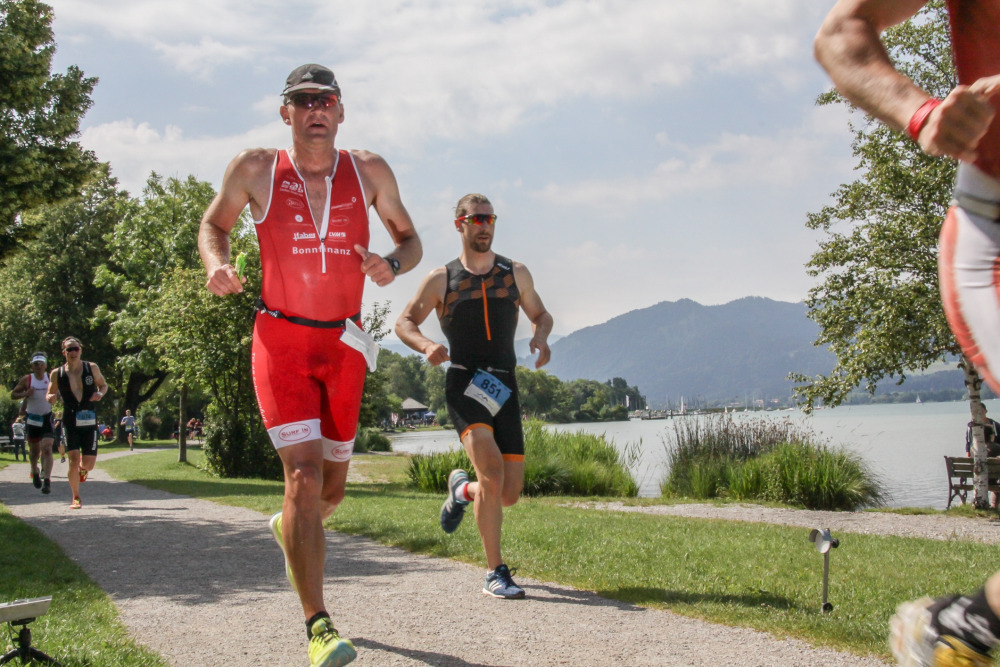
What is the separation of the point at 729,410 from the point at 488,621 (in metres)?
16.4

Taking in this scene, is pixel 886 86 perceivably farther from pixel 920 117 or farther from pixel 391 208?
pixel 391 208

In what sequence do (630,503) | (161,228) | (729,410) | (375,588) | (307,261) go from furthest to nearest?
1. (161,228)
2. (729,410)
3. (630,503)
4. (375,588)
5. (307,261)

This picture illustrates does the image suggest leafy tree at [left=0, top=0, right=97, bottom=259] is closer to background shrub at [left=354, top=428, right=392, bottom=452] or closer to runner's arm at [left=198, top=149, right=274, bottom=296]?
runner's arm at [left=198, top=149, right=274, bottom=296]

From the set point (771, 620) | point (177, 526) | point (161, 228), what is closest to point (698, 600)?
point (771, 620)

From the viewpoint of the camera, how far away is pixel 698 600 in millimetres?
5348

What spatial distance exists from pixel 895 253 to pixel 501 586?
41.8 feet

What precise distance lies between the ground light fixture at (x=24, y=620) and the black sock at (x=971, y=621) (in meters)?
3.23

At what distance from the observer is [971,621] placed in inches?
80.6

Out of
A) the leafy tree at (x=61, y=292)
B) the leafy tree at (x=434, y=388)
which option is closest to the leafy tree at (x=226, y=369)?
the leafy tree at (x=61, y=292)

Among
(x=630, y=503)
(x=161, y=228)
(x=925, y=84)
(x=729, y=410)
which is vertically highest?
(x=161, y=228)

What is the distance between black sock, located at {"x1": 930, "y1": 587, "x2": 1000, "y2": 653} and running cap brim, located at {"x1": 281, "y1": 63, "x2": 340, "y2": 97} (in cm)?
337

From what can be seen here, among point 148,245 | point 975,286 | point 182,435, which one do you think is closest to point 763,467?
Result: point 975,286

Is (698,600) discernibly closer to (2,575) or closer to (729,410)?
(2,575)

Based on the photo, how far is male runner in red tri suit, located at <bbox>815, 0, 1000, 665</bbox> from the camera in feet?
6.36
